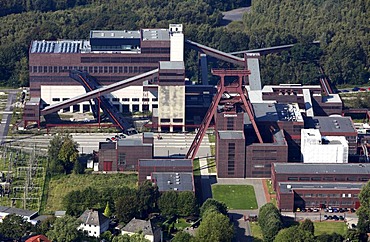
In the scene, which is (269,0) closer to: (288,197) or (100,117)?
(100,117)

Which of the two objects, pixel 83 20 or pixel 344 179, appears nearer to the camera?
pixel 344 179

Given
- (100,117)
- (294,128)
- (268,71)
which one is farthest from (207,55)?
(294,128)

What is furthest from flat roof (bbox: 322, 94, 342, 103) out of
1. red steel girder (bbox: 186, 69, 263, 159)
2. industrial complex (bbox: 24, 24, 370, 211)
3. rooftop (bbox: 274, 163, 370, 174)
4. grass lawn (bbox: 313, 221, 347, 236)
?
grass lawn (bbox: 313, 221, 347, 236)

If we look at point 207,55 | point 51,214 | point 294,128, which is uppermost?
point 207,55

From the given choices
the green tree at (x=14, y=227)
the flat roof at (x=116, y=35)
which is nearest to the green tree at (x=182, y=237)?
the green tree at (x=14, y=227)

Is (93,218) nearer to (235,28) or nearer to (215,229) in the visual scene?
(215,229)

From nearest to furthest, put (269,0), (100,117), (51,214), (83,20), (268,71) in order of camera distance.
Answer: (51,214)
(100,117)
(268,71)
(83,20)
(269,0)

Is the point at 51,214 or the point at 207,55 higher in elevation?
the point at 207,55
